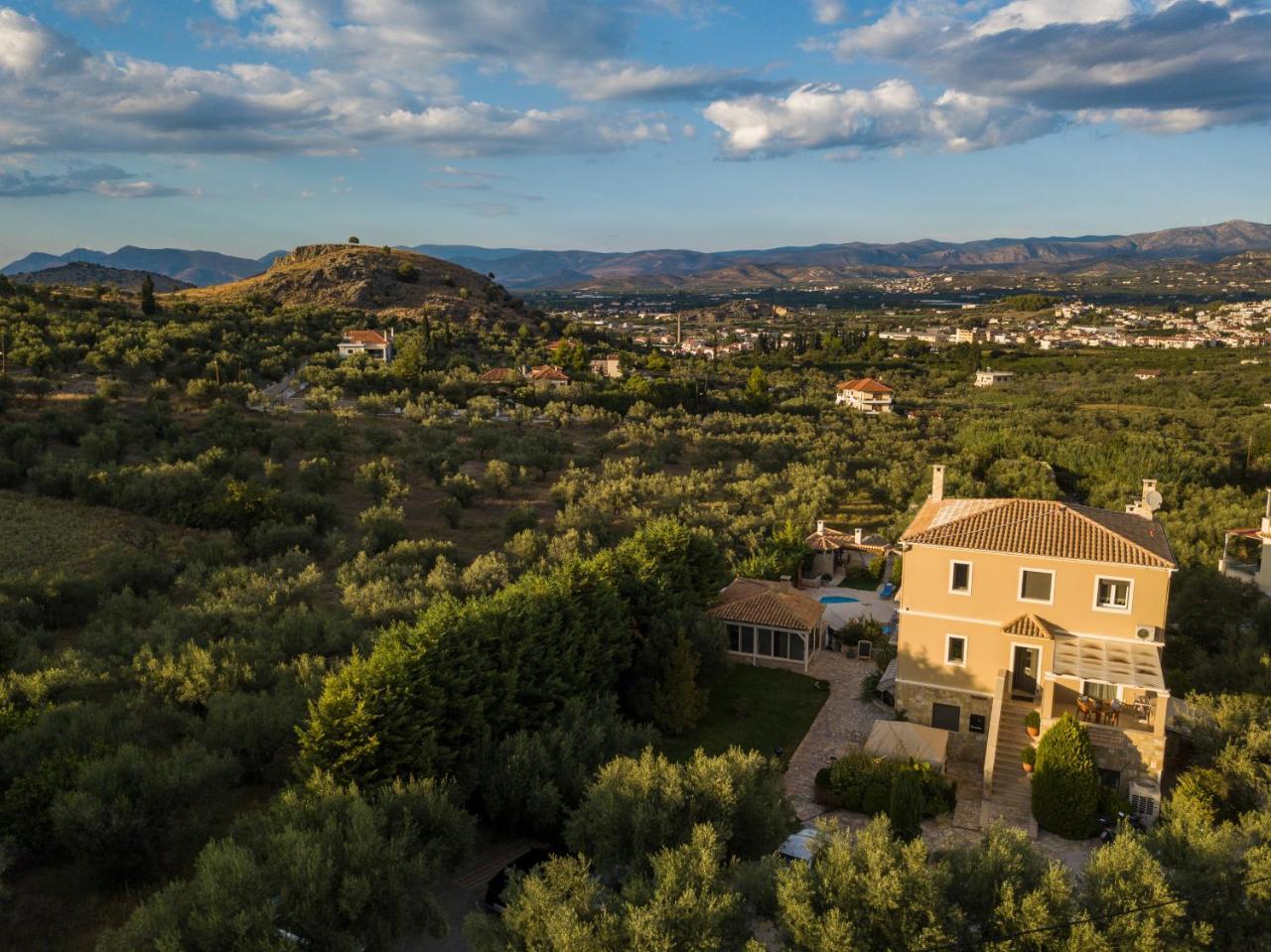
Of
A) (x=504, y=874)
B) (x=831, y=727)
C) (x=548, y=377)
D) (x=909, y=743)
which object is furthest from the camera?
(x=548, y=377)

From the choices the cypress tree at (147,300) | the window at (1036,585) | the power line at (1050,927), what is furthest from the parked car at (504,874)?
the cypress tree at (147,300)

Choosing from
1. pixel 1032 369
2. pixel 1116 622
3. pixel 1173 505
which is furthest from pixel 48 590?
pixel 1032 369

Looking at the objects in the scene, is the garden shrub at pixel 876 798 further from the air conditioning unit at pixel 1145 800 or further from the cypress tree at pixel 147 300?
the cypress tree at pixel 147 300

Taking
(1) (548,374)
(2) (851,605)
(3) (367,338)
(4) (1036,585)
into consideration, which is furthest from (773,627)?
(3) (367,338)

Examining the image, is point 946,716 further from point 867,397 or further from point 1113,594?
point 867,397

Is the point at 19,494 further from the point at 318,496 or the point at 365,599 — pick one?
the point at 365,599

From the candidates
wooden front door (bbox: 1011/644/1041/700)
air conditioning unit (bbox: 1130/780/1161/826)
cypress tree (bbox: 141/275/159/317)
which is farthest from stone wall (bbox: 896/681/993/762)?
cypress tree (bbox: 141/275/159/317)
